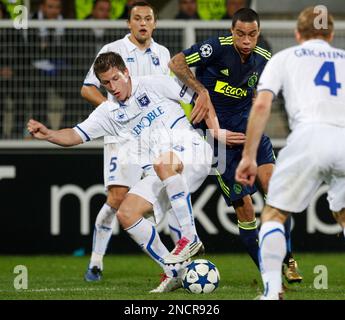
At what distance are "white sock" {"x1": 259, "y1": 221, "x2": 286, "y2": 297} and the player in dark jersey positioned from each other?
2.42m

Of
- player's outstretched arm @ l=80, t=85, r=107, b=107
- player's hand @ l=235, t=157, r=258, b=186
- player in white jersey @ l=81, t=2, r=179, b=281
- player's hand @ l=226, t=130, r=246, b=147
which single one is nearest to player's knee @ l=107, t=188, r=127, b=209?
player in white jersey @ l=81, t=2, r=179, b=281

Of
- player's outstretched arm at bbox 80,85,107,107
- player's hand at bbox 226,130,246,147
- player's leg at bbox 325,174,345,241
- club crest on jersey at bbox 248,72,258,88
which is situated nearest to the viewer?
player's leg at bbox 325,174,345,241

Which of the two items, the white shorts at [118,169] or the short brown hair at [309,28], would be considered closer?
the short brown hair at [309,28]

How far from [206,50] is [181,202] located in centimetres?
165

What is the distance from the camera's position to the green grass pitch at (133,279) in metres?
8.39

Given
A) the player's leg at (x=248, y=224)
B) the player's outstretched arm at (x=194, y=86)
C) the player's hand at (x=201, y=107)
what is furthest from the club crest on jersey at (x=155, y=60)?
the player's leg at (x=248, y=224)

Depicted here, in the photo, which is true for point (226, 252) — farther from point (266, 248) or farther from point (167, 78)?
point (266, 248)

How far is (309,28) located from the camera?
23.2 feet

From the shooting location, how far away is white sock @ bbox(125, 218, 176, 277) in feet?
28.5

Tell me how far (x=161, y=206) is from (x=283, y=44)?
5369mm

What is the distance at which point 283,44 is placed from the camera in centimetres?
1371

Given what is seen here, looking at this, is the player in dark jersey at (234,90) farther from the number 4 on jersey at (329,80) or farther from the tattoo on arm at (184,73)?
the number 4 on jersey at (329,80)

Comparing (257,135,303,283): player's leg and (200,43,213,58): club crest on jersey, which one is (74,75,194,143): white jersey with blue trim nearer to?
(200,43,213,58): club crest on jersey
